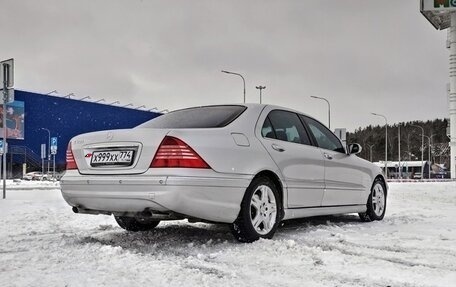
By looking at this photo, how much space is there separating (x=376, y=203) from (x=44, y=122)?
64.3 m

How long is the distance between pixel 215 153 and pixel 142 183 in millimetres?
725

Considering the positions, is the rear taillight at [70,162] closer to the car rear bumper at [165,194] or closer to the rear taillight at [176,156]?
the car rear bumper at [165,194]

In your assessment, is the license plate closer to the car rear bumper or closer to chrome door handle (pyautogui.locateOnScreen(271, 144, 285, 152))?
the car rear bumper

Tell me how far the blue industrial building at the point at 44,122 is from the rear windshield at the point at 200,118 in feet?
190

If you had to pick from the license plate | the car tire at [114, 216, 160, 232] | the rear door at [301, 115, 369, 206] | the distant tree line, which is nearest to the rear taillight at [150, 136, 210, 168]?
the license plate

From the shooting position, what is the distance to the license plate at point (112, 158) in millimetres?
4633

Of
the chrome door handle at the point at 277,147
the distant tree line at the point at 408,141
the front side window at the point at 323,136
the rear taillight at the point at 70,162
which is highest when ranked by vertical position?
the distant tree line at the point at 408,141

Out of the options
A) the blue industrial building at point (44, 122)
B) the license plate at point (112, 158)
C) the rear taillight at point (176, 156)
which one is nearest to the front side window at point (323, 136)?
the rear taillight at point (176, 156)

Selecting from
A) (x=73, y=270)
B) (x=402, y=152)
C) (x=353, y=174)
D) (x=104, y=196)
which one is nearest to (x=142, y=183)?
(x=104, y=196)

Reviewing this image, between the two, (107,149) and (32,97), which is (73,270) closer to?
(107,149)

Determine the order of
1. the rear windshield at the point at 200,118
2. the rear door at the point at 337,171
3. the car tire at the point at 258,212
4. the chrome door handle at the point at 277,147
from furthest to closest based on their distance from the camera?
1. the rear door at the point at 337,171
2. the chrome door handle at the point at 277,147
3. the rear windshield at the point at 200,118
4. the car tire at the point at 258,212

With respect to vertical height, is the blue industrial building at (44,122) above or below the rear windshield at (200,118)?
above

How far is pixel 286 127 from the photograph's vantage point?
5824 mm

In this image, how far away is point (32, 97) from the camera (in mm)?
64312
